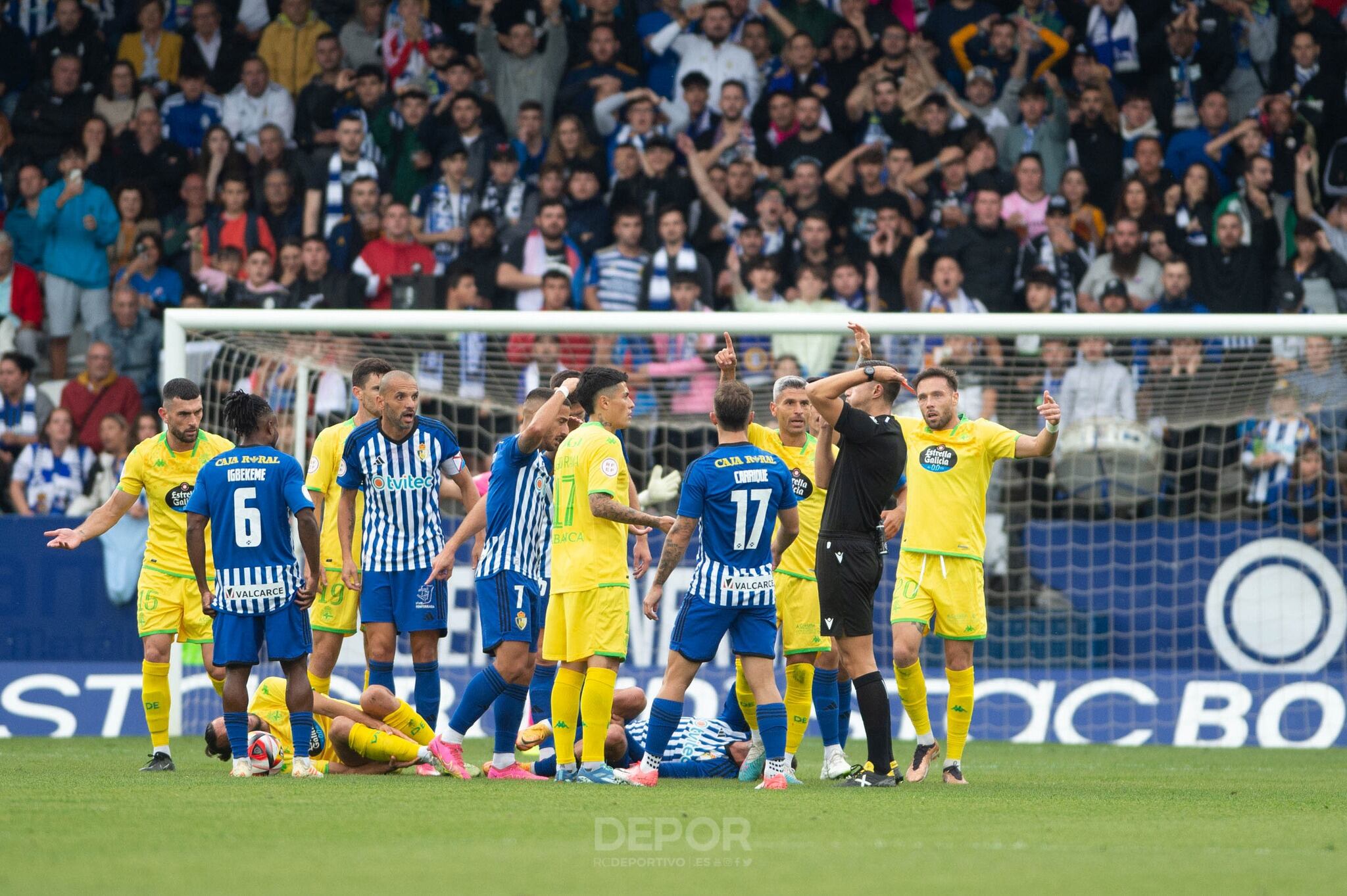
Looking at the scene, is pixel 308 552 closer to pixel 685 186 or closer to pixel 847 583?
pixel 847 583

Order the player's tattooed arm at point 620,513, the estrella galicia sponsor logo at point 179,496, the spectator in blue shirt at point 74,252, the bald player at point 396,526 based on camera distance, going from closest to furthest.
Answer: the player's tattooed arm at point 620,513 < the bald player at point 396,526 < the estrella galicia sponsor logo at point 179,496 < the spectator in blue shirt at point 74,252

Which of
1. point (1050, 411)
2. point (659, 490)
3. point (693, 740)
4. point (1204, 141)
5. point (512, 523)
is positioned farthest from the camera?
point (1204, 141)

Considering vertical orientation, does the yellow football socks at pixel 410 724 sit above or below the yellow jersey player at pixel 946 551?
below


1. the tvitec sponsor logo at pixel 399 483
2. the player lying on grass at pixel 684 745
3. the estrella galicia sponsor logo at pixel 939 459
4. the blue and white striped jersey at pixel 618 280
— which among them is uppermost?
the blue and white striped jersey at pixel 618 280

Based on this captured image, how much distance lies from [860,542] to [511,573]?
1.97 metres

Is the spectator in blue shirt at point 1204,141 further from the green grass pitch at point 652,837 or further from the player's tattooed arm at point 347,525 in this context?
the player's tattooed arm at point 347,525

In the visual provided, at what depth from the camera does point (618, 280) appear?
1614 cm

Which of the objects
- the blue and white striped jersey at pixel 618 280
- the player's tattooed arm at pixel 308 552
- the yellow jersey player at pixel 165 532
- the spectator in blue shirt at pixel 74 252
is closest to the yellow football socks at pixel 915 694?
the player's tattooed arm at pixel 308 552

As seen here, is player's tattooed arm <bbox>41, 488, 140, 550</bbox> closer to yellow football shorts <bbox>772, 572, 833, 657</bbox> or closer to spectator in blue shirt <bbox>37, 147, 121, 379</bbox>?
yellow football shorts <bbox>772, 572, 833, 657</bbox>

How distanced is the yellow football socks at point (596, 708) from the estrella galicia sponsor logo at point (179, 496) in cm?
314

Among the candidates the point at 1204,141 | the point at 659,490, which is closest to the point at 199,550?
the point at 659,490

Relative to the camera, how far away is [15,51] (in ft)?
61.2

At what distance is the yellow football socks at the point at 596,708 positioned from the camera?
27.8 feet

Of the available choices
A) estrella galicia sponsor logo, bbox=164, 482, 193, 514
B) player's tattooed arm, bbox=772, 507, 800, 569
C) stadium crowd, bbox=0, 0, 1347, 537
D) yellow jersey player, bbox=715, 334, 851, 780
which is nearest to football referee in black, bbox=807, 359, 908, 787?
player's tattooed arm, bbox=772, 507, 800, 569
